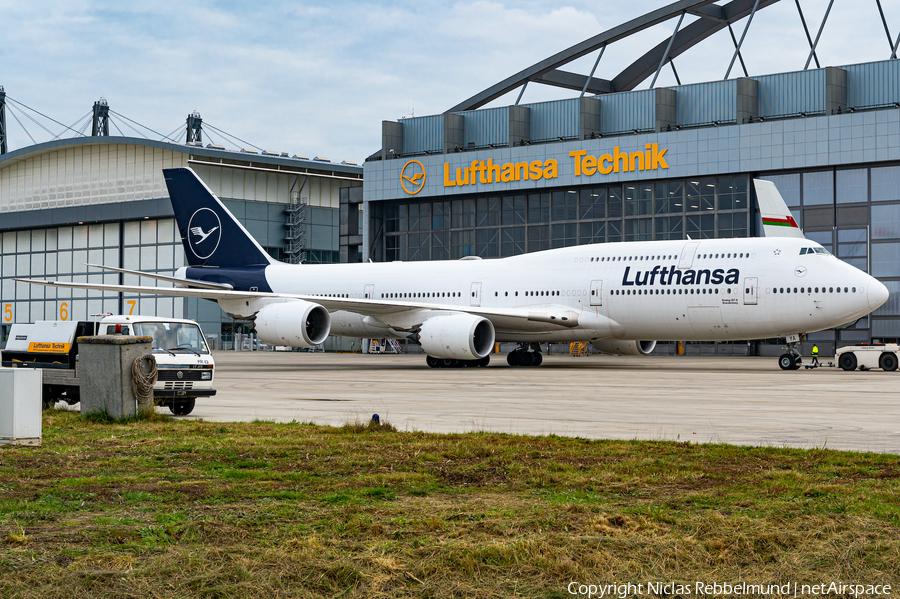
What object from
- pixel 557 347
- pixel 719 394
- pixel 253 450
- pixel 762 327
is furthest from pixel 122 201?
pixel 253 450

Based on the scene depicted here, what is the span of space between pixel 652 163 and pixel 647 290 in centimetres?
2203

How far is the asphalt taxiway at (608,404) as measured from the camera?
42.0 feet

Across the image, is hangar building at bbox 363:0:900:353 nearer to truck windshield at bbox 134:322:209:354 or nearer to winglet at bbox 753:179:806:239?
winglet at bbox 753:179:806:239

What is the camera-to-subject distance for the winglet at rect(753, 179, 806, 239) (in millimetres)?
40406

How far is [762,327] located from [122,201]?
5436 cm

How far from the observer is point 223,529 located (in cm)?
648

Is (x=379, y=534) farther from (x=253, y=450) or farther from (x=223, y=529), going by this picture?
(x=253, y=450)

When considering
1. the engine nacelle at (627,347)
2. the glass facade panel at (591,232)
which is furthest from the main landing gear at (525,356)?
the glass facade panel at (591,232)

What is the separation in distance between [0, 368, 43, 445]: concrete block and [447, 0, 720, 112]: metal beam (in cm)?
4759

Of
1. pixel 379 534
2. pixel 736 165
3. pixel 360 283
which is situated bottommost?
pixel 379 534

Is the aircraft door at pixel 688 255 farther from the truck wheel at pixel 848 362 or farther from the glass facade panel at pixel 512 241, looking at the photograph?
the glass facade panel at pixel 512 241

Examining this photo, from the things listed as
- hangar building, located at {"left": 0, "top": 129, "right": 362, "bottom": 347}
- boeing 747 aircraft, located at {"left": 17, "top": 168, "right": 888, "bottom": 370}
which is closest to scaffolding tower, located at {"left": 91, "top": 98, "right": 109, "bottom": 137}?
hangar building, located at {"left": 0, "top": 129, "right": 362, "bottom": 347}

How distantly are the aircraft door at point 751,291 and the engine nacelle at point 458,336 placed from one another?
820cm

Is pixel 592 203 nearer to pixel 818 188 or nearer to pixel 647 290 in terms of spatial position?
pixel 818 188
